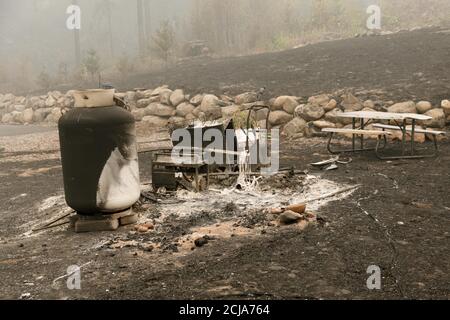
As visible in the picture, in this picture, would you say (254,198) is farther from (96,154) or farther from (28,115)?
(28,115)

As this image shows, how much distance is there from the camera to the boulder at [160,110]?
14.5 metres

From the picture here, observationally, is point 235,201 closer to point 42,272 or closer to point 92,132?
point 92,132

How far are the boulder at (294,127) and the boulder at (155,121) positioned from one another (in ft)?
14.0

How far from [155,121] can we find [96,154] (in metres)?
9.38

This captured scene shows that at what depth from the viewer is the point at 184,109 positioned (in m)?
14.0

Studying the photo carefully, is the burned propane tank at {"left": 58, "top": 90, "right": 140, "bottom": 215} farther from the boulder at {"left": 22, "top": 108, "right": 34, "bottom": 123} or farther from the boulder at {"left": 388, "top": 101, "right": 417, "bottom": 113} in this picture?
the boulder at {"left": 22, "top": 108, "right": 34, "bottom": 123}

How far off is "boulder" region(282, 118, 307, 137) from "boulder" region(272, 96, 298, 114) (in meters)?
0.60

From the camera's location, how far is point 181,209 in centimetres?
588

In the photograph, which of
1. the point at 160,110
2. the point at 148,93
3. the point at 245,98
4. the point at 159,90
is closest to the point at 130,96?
the point at 148,93

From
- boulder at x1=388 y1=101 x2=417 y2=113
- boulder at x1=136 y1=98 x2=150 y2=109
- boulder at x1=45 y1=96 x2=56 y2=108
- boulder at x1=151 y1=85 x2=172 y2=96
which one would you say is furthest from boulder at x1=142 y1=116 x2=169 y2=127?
boulder at x1=388 y1=101 x2=417 y2=113

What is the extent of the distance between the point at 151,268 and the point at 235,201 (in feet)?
7.11

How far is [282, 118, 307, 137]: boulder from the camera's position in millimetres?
11352

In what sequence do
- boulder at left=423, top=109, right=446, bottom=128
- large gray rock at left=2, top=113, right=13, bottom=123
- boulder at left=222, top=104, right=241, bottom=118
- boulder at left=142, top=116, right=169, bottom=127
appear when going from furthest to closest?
large gray rock at left=2, top=113, right=13, bottom=123
boulder at left=142, top=116, right=169, bottom=127
boulder at left=222, top=104, right=241, bottom=118
boulder at left=423, top=109, right=446, bottom=128
